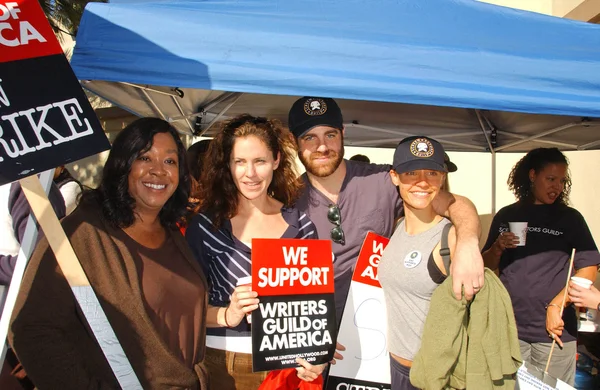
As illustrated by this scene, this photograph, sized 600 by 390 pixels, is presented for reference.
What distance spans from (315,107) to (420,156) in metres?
0.68

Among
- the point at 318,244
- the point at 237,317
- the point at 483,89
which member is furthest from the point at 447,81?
the point at 237,317

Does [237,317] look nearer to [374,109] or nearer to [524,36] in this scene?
[524,36]

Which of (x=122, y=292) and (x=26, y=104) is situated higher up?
(x=26, y=104)

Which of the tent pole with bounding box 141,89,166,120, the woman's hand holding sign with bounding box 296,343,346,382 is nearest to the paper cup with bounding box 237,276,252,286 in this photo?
the woman's hand holding sign with bounding box 296,343,346,382

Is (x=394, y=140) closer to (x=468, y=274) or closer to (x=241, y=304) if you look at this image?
(x=468, y=274)

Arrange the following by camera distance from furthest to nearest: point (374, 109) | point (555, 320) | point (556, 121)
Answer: point (374, 109), point (556, 121), point (555, 320)

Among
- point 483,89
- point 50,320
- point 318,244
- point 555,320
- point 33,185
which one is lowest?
point 555,320

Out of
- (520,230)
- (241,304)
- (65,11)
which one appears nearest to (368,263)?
(241,304)

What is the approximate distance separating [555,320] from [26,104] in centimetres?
323

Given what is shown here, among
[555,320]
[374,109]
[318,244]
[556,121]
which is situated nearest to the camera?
[318,244]

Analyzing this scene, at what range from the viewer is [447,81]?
210 centimetres

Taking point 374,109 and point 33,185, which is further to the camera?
point 374,109

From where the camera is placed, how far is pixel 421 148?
2.21 meters

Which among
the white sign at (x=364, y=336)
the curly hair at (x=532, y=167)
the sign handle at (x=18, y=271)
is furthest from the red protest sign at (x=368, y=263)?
the curly hair at (x=532, y=167)
